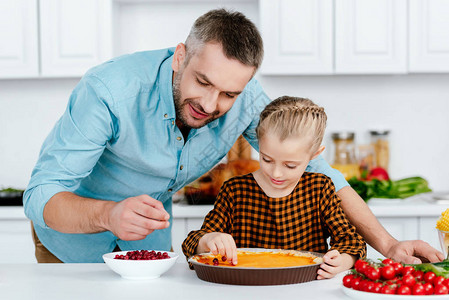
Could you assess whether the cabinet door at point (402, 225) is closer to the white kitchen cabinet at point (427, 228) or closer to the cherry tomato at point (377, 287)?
the white kitchen cabinet at point (427, 228)

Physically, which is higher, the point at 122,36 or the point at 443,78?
the point at 122,36

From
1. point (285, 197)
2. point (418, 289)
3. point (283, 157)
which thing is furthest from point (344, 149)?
point (418, 289)

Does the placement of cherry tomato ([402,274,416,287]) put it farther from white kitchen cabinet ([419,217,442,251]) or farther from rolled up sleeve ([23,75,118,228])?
white kitchen cabinet ([419,217,442,251])

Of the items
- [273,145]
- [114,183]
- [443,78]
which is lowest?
[114,183]

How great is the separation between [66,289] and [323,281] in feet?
1.86

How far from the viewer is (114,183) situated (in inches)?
72.2

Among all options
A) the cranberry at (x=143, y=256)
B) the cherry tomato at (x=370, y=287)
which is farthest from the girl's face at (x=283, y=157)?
the cherry tomato at (x=370, y=287)

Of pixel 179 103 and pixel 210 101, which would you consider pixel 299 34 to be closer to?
pixel 179 103

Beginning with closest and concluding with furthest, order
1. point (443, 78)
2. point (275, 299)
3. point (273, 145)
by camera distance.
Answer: point (275, 299)
point (273, 145)
point (443, 78)

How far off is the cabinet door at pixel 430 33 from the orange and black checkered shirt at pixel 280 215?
1822 millimetres

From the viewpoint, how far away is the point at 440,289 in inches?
40.0

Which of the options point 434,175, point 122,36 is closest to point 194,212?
point 122,36

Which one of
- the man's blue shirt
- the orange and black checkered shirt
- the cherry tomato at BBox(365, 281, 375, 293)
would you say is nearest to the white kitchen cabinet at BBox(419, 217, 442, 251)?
the man's blue shirt

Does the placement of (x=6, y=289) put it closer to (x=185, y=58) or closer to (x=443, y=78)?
(x=185, y=58)
